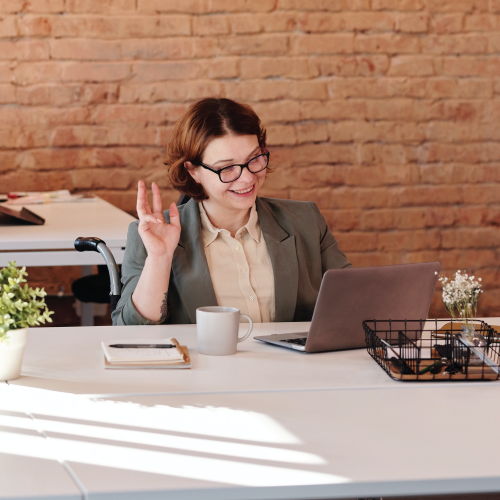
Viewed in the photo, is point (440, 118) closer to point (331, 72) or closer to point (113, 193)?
point (331, 72)

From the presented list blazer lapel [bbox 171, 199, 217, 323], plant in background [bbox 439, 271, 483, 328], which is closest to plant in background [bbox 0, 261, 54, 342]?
blazer lapel [bbox 171, 199, 217, 323]

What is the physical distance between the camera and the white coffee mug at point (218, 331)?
50.9 inches

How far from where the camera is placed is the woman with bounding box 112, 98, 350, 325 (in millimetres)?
1672

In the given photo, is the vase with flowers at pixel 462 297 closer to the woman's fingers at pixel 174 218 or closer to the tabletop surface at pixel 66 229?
the woman's fingers at pixel 174 218

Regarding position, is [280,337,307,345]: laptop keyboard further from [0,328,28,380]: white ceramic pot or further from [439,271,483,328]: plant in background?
[0,328,28,380]: white ceramic pot

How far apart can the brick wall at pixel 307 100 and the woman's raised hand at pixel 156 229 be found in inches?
85.4

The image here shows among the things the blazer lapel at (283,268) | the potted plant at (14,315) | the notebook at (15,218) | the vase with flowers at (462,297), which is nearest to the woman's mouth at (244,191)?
the blazer lapel at (283,268)

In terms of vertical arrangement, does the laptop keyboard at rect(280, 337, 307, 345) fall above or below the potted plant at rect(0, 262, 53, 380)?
below

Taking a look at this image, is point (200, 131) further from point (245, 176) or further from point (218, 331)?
point (218, 331)

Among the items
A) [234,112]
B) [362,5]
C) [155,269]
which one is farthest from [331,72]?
[155,269]

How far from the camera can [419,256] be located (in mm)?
4008

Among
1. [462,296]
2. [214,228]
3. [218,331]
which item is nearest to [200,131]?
[214,228]

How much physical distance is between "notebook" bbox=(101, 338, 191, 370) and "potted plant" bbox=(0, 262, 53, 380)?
16 cm

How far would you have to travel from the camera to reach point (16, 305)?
1.08 meters
